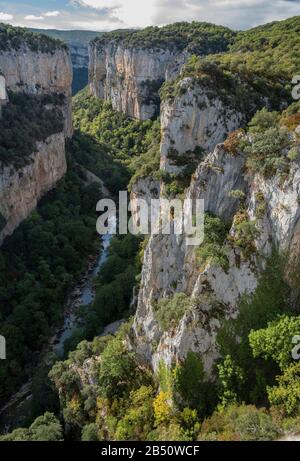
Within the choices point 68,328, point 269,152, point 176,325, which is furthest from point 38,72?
point 176,325

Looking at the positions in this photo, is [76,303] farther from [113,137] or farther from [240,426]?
[113,137]

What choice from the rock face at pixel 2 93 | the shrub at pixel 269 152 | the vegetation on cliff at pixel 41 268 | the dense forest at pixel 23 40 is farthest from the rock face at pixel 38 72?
the shrub at pixel 269 152

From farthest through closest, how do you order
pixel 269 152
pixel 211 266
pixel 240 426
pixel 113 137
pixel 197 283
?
pixel 113 137, pixel 269 152, pixel 197 283, pixel 211 266, pixel 240 426

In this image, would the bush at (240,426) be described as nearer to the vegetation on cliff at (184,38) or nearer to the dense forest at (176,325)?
the dense forest at (176,325)

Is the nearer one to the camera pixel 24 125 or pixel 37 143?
pixel 24 125

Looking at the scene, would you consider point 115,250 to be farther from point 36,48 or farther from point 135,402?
point 36,48

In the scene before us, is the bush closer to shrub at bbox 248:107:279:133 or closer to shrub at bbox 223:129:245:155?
shrub at bbox 223:129:245:155
